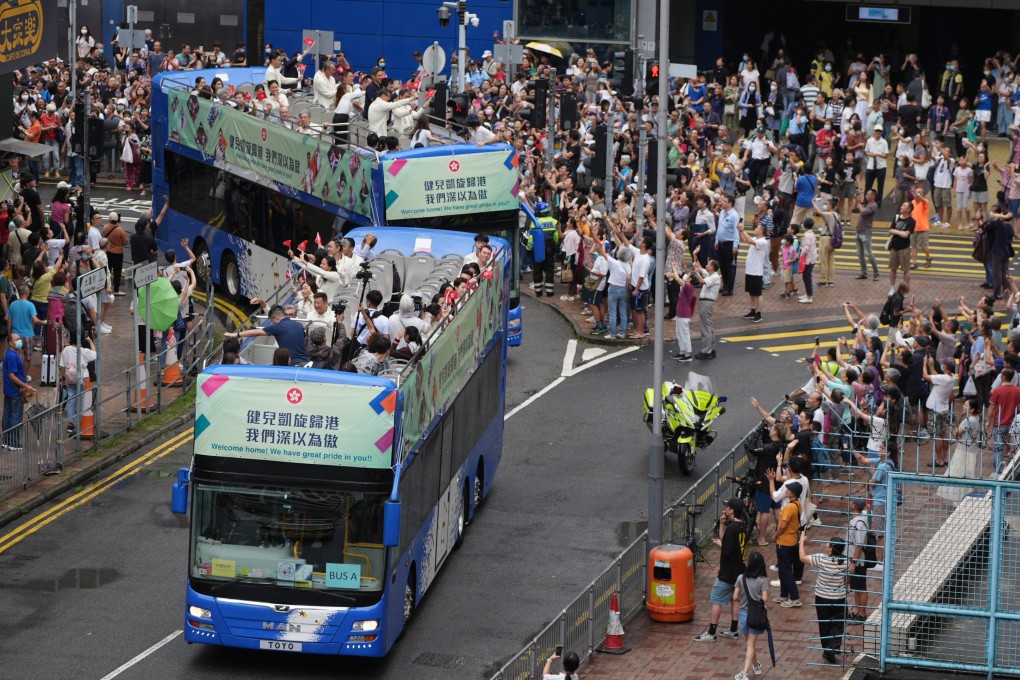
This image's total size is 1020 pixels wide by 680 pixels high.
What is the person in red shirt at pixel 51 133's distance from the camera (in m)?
44.4

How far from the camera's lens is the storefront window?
135ft

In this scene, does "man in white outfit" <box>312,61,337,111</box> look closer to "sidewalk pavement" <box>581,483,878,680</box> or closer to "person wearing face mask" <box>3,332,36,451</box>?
"person wearing face mask" <box>3,332,36,451</box>

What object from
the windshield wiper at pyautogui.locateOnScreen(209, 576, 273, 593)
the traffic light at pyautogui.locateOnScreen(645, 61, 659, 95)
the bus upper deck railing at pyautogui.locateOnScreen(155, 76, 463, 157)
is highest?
the traffic light at pyautogui.locateOnScreen(645, 61, 659, 95)

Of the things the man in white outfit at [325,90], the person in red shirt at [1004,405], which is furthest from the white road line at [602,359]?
the person in red shirt at [1004,405]

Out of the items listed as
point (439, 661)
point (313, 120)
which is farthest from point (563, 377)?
point (439, 661)

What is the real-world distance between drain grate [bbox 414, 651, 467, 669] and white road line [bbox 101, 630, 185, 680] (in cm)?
275

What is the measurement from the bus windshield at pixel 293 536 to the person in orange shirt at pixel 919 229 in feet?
64.7

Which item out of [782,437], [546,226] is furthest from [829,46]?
[782,437]

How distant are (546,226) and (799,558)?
1580 centimetres

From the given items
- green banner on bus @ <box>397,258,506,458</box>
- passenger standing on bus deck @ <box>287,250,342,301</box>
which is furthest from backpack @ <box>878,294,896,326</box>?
passenger standing on bus deck @ <box>287,250,342,301</box>

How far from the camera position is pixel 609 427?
26969 millimetres

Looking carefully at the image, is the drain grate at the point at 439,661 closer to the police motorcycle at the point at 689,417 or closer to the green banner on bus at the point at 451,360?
the green banner on bus at the point at 451,360

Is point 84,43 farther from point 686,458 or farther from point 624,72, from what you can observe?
point 686,458

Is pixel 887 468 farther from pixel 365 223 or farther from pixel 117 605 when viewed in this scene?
pixel 365 223
